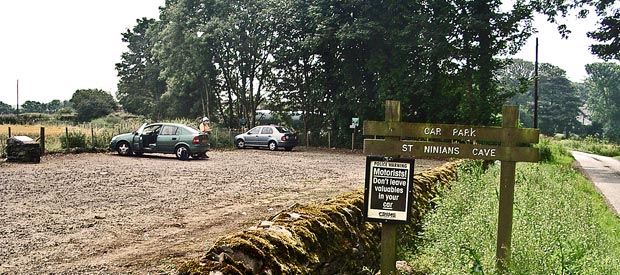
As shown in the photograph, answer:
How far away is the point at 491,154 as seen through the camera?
5547mm

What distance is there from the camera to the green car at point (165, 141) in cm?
2192

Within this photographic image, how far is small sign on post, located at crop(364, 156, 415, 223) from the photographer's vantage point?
5.36m

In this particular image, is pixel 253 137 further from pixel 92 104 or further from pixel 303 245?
pixel 92 104

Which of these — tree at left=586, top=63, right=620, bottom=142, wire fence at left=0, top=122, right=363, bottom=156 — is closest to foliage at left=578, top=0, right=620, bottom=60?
wire fence at left=0, top=122, right=363, bottom=156

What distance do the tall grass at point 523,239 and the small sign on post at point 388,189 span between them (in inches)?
25.4

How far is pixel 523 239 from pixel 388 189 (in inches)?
55.0

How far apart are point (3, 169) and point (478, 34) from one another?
23038 millimetres

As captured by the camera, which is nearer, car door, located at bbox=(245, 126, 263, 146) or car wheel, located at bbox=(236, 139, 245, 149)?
car door, located at bbox=(245, 126, 263, 146)

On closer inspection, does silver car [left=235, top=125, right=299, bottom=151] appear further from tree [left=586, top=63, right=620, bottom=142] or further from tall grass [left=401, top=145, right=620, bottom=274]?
tree [left=586, top=63, right=620, bottom=142]

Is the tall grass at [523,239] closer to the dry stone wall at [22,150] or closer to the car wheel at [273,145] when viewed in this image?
the dry stone wall at [22,150]

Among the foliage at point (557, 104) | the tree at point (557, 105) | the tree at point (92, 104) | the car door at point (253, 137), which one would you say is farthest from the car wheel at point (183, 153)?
the tree at point (557, 105)

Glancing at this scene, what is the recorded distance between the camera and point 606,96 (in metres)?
79.7

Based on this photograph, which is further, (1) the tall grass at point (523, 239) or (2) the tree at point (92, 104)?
(2) the tree at point (92, 104)

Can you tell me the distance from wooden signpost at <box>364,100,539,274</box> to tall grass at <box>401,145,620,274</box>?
1.19 ft
